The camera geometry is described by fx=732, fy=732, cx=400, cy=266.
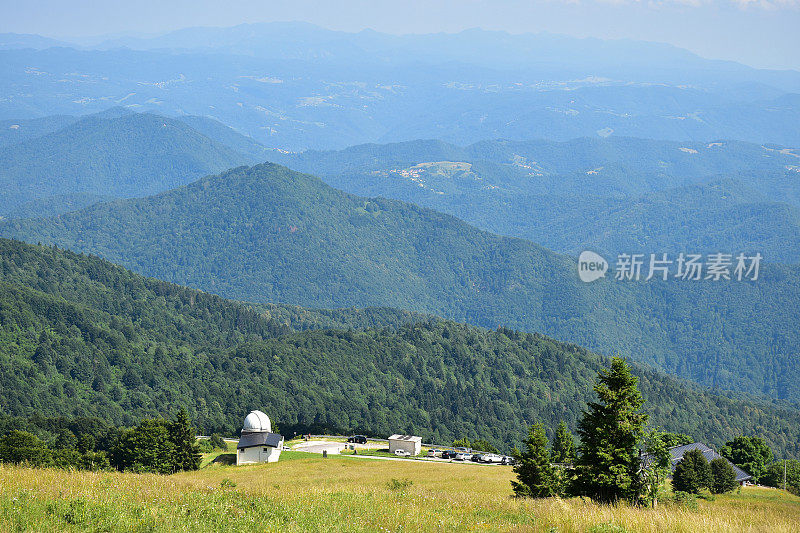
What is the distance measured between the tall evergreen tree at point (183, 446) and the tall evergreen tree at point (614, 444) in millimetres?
56876

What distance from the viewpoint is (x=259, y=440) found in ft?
289

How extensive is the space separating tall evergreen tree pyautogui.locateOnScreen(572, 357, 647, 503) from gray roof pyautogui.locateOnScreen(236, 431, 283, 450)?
5977 cm

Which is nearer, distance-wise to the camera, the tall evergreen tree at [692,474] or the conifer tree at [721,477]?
the tall evergreen tree at [692,474]

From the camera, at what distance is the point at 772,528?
70.2 feet

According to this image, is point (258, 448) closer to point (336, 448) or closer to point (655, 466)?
point (336, 448)

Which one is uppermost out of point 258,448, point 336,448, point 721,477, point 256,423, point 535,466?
point 535,466

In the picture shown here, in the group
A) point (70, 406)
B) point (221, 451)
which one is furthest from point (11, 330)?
point (221, 451)

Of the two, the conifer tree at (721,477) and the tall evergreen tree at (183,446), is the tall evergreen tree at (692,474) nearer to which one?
the conifer tree at (721,477)

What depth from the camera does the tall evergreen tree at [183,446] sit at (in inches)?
3130

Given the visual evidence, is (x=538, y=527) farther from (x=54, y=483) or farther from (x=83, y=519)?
(x=54, y=483)

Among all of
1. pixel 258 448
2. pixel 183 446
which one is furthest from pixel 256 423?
pixel 183 446

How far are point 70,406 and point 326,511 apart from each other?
532 feet

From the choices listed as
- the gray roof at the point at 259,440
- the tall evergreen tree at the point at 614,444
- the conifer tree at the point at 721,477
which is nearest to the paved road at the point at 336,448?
the gray roof at the point at 259,440

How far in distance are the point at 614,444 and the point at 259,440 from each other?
62.7m
